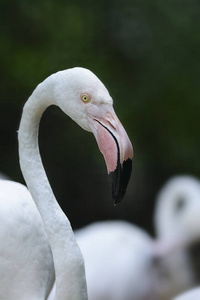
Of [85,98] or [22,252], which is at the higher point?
[85,98]

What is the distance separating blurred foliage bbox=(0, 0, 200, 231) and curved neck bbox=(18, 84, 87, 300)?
14.0 ft

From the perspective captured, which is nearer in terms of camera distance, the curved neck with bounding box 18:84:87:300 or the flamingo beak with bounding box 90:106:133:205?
the flamingo beak with bounding box 90:106:133:205

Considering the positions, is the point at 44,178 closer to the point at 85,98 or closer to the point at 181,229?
the point at 85,98

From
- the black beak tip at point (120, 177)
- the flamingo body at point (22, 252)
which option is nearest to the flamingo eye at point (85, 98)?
the black beak tip at point (120, 177)

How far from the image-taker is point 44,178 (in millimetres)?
2711

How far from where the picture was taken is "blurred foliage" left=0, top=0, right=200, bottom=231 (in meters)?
7.06

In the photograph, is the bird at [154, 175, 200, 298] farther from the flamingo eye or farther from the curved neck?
the flamingo eye

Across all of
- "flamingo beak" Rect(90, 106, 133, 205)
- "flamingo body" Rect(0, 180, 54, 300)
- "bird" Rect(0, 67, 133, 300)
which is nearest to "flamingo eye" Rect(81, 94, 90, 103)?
"bird" Rect(0, 67, 133, 300)

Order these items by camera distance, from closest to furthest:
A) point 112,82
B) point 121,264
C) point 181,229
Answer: point 121,264 → point 181,229 → point 112,82

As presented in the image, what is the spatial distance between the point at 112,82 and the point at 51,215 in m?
4.65

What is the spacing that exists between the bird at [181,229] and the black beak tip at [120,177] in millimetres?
2971

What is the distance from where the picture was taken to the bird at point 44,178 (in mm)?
2404

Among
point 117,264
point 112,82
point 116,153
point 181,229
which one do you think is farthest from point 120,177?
point 112,82

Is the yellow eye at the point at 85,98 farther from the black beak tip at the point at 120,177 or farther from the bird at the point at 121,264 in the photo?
the bird at the point at 121,264
